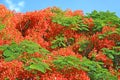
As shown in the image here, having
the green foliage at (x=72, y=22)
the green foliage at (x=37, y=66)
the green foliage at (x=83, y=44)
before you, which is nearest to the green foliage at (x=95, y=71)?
the green foliage at (x=37, y=66)

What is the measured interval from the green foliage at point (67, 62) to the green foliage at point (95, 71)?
0.22m

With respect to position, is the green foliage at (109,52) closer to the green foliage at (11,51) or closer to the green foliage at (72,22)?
the green foliage at (72,22)

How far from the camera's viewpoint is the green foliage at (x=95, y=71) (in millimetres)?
14359

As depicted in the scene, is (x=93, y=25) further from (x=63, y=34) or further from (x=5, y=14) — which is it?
(x=5, y=14)

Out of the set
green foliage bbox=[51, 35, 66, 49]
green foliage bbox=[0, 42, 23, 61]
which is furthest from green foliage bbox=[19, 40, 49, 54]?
green foliage bbox=[51, 35, 66, 49]

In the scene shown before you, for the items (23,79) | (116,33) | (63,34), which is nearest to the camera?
(23,79)

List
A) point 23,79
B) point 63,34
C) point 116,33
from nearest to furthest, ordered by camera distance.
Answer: point 23,79 → point 116,33 → point 63,34

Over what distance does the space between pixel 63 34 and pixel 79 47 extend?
127 cm

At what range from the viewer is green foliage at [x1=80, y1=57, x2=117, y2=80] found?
565 inches

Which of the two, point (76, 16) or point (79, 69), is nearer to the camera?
point (79, 69)

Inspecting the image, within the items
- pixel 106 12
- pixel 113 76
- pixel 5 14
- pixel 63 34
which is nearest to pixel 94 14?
pixel 106 12

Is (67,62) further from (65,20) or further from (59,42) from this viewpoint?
(65,20)

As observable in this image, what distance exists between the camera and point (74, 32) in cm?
1820

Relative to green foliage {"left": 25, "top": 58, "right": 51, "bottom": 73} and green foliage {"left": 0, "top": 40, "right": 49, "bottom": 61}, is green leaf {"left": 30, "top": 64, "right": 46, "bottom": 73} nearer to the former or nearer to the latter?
green foliage {"left": 25, "top": 58, "right": 51, "bottom": 73}
